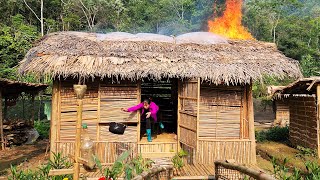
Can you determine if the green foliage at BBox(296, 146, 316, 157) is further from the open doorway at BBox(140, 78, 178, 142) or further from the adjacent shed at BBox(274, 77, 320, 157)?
the open doorway at BBox(140, 78, 178, 142)

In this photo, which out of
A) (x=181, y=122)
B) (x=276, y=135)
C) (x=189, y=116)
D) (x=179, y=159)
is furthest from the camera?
(x=276, y=135)

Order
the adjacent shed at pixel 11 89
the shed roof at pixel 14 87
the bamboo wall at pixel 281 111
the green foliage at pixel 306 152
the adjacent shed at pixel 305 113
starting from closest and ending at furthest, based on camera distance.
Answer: the adjacent shed at pixel 305 113
the green foliage at pixel 306 152
the shed roof at pixel 14 87
the adjacent shed at pixel 11 89
the bamboo wall at pixel 281 111

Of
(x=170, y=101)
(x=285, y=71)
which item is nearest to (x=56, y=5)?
(x=170, y=101)

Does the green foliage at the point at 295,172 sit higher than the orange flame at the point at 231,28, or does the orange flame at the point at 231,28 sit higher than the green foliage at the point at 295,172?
the orange flame at the point at 231,28

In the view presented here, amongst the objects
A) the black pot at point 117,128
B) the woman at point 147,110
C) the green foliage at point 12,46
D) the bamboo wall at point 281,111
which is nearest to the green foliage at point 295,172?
the woman at point 147,110

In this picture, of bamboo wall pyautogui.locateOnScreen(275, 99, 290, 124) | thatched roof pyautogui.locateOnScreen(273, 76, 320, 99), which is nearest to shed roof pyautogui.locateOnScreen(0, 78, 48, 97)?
thatched roof pyautogui.locateOnScreen(273, 76, 320, 99)

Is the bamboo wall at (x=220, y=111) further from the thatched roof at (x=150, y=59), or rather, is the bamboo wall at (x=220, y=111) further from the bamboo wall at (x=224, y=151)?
the thatched roof at (x=150, y=59)

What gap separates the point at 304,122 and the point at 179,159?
5538 mm

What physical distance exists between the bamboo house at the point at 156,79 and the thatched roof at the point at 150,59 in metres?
0.02

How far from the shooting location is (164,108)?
11352 mm

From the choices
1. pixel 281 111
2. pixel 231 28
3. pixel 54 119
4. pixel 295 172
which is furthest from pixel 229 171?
pixel 281 111

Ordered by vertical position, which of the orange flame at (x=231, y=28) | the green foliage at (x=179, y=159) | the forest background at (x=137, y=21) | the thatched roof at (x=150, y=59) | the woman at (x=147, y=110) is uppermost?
the forest background at (x=137, y=21)

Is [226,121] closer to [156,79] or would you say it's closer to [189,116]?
[189,116]

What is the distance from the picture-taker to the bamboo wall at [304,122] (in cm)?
990
